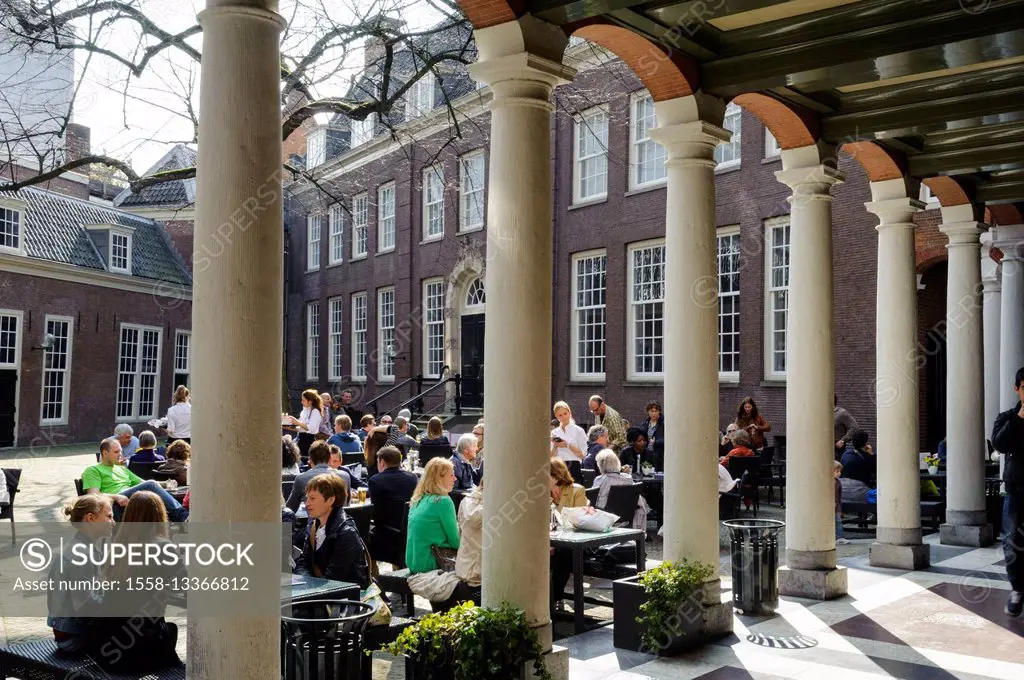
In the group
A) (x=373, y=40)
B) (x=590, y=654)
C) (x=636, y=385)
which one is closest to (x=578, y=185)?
(x=636, y=385)

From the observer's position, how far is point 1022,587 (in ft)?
23.2

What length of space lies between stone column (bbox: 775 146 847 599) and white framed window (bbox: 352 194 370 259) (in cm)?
2146

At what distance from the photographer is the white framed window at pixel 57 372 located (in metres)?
26.5

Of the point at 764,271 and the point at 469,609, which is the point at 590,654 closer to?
the point at 469,609

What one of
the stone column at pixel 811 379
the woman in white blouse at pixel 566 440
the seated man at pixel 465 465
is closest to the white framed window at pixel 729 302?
the woman in white blouse at pixel 566 440

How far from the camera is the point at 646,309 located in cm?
1877

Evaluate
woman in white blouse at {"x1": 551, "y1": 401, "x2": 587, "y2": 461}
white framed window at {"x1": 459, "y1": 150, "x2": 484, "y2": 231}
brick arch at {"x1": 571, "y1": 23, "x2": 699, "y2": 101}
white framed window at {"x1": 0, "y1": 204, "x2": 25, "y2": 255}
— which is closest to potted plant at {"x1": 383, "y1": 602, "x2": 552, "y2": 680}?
brick arch at {"x1": 571, "y1": 23, "x2": 699, "y2": 101}

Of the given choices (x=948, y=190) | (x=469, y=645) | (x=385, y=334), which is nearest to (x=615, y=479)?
(x=469, y=645)

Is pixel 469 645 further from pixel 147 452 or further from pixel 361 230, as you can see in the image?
pixel 361 230

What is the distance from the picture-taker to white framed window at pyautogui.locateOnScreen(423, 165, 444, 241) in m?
25.0

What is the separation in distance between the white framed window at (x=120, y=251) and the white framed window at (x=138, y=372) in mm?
1922

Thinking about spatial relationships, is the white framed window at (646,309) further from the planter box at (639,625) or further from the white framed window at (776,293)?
the planter box at (639,625)

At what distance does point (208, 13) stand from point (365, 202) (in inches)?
997

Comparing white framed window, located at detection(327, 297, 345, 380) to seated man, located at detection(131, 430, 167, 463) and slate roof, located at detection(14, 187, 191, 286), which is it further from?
seated man, located at detection(131, 430, 167, 463)
